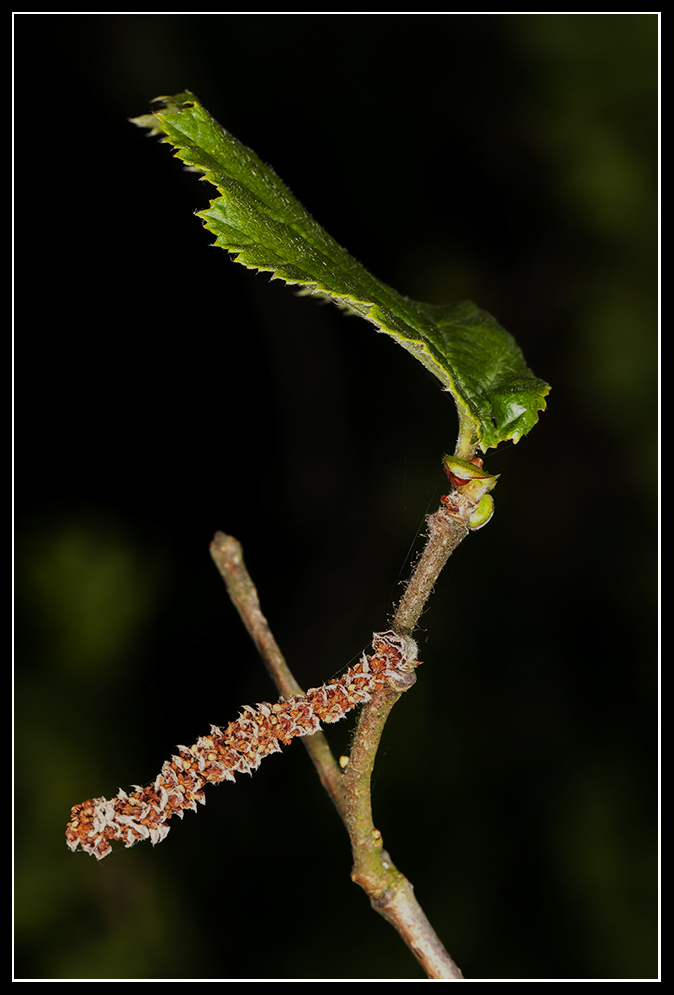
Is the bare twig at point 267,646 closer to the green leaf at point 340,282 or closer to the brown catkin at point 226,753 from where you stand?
the brown catkin at point 226,753

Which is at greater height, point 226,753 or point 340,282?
point 340,282

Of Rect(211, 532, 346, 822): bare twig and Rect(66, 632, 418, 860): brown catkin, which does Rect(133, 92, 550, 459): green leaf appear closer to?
Rect(66, 632, 418, 860): brown catkin

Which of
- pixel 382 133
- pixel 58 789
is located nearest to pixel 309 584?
pixel 58 789

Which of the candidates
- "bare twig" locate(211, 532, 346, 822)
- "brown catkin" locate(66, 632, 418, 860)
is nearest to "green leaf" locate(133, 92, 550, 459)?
"brown catkin" locate(66, 632, 418, 860)

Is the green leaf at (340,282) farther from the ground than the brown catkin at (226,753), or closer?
farther from the ground

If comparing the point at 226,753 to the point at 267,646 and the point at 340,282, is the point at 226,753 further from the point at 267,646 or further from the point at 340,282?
the point at 340,282

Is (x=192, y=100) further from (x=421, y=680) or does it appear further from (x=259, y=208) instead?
(x=421, y=680)

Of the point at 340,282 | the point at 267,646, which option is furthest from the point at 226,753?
the point at 340,282

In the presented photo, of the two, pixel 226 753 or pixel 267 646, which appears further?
pixel 267 646

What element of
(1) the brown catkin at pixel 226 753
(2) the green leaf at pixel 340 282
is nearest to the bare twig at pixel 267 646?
(1) the brown catkin at pixel 226 753
